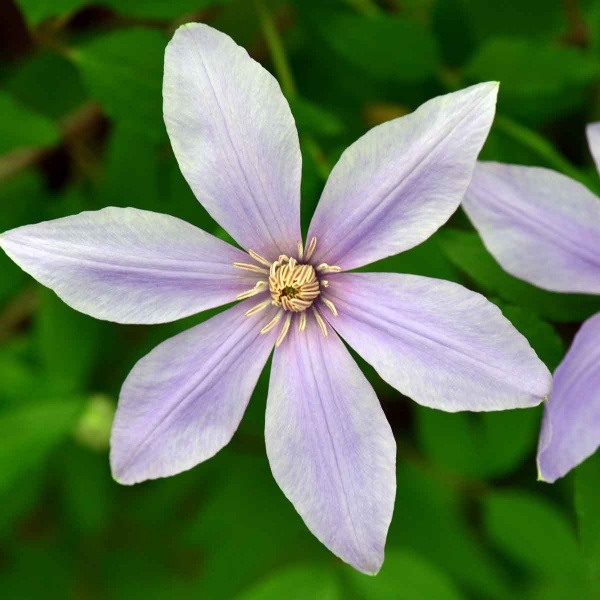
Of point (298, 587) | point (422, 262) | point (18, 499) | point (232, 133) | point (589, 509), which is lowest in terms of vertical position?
point (298, 587)

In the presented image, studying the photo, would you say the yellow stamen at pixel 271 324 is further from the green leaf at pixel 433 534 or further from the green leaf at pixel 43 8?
the green leaf at pixel 433 534

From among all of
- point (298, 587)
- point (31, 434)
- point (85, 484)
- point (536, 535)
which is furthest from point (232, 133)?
point (85, 484)

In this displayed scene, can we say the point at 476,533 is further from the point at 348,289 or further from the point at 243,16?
the point at 243,16

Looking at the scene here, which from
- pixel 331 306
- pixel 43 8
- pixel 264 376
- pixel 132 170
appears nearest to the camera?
pixel 331 306

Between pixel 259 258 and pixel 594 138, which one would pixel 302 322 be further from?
pixel 594 138

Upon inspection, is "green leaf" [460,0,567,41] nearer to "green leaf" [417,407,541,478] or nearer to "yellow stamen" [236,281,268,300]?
"green leaf" [417,407,541,478]

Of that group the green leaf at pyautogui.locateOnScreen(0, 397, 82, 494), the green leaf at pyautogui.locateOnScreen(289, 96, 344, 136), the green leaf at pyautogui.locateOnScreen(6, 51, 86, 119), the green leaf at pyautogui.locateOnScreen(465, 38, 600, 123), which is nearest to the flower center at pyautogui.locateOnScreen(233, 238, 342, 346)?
the green leaf at pyautogui.locateOnScreen(289, 96, 344, 136)

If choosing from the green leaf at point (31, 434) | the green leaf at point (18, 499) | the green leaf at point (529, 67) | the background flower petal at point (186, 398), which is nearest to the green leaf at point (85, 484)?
the green leaf at point (18, 499)
